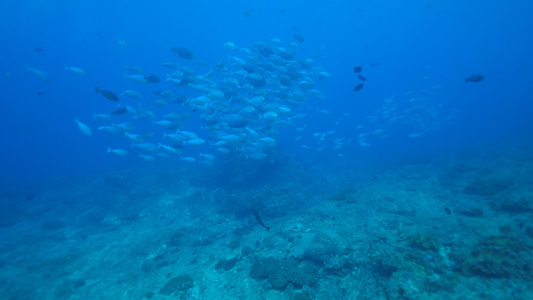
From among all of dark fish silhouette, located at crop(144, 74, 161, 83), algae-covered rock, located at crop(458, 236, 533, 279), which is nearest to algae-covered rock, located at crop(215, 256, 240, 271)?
algae-covered rock, located at crop(458, 236, 533, 279)

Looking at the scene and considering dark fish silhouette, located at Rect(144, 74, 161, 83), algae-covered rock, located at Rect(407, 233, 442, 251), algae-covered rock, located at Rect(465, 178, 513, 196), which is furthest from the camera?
algae-covered rock, located at Rect(465, 178, 513, 196)

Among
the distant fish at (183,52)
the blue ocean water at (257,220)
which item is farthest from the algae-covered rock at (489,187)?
the distant fish at (183,52)

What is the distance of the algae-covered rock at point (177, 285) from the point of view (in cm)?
619

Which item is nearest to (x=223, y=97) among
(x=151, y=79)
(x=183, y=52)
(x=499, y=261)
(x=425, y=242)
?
(x=183, y=52)

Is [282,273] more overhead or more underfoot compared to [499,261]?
more underfoot

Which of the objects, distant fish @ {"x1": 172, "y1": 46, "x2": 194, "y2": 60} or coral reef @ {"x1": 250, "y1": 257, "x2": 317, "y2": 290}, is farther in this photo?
distant fish @ {"x1": 172, "y1": 46, "x2": 194, "y2": 60}

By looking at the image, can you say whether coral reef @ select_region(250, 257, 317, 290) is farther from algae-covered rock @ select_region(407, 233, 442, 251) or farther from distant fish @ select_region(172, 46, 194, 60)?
distant fish @ select_region(172, 46, 194, 60)

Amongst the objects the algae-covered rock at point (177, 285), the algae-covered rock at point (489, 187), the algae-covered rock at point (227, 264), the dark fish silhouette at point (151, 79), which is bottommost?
the algae-covered rock at point (177, 285)

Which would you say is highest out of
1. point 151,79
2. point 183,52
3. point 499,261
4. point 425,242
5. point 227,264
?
point 183,52

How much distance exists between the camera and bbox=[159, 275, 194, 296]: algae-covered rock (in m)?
6.19

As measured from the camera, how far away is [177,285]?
6.34 meters

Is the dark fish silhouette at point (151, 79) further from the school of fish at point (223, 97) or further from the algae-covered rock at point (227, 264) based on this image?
the algae-covered rock at point (227, 264)

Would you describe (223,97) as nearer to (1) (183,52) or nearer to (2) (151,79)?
(1) (183,52)

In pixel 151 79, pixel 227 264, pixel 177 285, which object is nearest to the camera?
pixel 177 285
